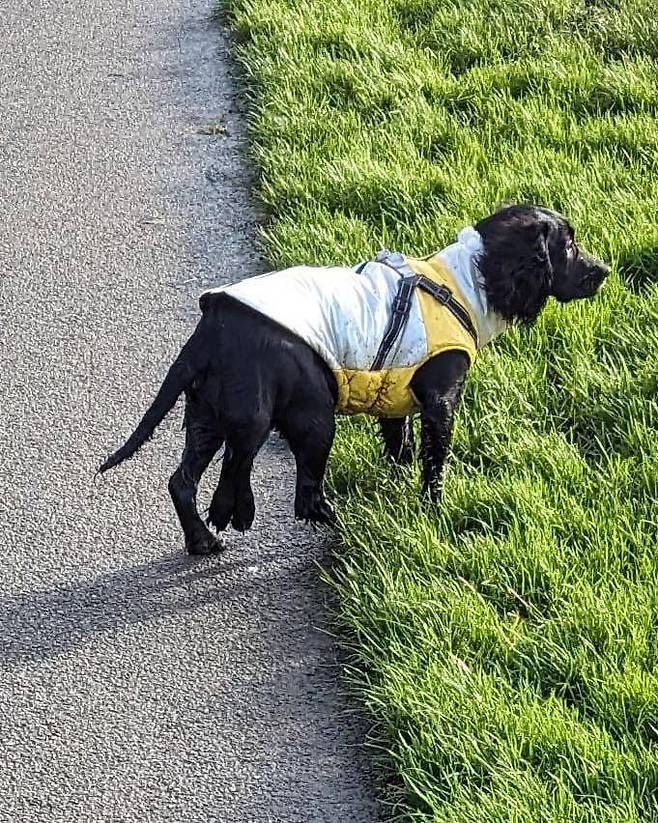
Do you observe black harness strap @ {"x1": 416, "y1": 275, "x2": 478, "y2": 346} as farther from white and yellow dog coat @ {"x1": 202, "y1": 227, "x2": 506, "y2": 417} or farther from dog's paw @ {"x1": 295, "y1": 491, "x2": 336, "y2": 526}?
dog's paw @ {"x1": 295, "y1": 491, "x2": 336, "y2": 526}

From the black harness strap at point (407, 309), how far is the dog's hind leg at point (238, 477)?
0.45 meters

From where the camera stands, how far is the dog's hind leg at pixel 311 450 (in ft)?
12.9

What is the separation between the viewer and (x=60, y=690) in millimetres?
3693

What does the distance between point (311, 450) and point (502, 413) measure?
858mm

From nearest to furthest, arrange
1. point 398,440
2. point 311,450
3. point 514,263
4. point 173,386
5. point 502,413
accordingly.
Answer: point 173,386, point 311,450, point 514,263, point 398,440, point 502,413

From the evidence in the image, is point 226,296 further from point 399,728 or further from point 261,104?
point 261,104

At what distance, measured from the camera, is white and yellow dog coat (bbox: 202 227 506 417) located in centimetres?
390

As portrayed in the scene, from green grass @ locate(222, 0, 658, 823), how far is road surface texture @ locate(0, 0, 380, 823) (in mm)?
203

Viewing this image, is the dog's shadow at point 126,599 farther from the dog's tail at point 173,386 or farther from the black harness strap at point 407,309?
the black harness strap at point 407,309

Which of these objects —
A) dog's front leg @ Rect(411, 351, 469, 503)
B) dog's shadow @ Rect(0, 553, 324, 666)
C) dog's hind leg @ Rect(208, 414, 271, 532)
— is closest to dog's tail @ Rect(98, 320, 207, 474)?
dog's hind leg @ Rect(208, 414, 271, 532)

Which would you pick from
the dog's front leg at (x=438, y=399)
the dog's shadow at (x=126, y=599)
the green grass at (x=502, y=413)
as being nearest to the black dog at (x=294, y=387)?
the dog's front leg at (x=438, y=399)

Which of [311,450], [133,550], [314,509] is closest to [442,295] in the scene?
[311,450]

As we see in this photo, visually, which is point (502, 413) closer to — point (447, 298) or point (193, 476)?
point (447, 298)

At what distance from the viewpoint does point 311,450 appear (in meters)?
3.98
